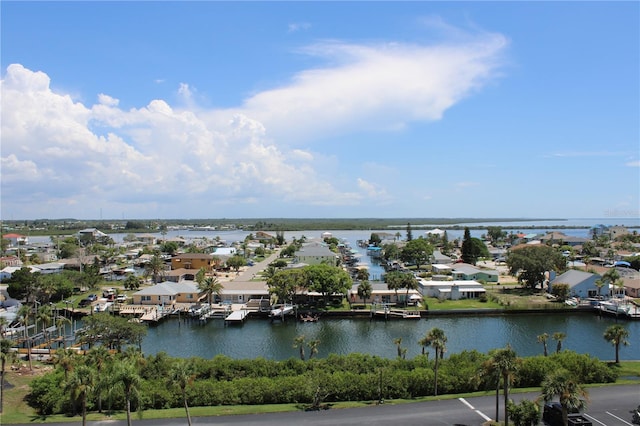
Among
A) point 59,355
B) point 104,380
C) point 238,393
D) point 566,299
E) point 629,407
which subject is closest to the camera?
point 104,380

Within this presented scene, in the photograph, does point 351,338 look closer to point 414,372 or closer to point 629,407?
point 414,372

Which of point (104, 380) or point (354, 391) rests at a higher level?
point (104, 380)

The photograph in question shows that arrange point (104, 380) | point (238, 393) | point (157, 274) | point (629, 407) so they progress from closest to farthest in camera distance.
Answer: point (104, 380) < point (629, 407) < point (238, 393) < point (157, 274)

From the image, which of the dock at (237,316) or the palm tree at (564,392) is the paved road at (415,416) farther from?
the dock at (237,316)

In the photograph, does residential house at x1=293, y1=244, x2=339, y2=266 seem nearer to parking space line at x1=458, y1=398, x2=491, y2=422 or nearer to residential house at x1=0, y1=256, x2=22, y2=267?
residential house at x1=0, y1=256, x2=22, y2=267

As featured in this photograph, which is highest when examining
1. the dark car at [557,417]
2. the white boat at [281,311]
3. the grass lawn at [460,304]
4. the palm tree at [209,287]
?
the palm tree at [209,287]

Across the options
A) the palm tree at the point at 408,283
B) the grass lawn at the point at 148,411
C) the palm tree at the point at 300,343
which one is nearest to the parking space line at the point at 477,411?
the grass lawn at the point at 148,411

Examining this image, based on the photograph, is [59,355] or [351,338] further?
[351,338]

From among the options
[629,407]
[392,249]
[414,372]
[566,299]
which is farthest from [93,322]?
[392,249]
